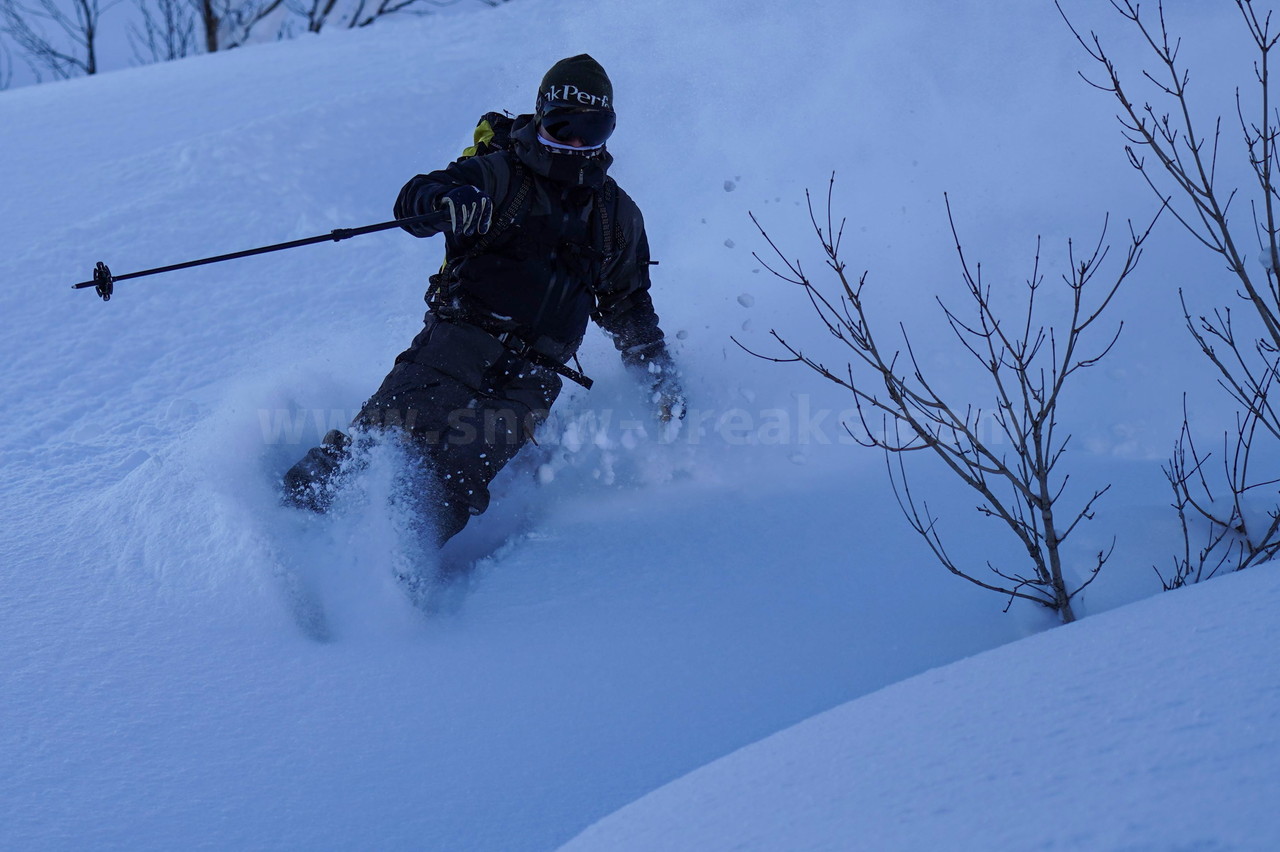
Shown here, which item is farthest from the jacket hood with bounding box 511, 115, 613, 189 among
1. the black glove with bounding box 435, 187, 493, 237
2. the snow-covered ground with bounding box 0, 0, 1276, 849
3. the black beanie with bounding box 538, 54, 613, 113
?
the snow-covered ground with bounding box 0, 0, 1276, 849

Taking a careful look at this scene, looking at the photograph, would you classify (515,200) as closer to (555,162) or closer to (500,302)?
(555,162)

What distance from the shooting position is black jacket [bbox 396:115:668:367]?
3.28m

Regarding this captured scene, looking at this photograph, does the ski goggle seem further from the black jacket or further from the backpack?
the backpack

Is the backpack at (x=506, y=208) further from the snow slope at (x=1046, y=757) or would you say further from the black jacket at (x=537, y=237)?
the snow slope at (x=1046, y=757)

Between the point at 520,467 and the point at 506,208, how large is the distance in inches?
42.0

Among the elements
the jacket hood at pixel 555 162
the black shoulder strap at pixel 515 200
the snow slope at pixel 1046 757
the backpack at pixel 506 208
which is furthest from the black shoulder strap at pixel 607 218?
the snow slope at pixel 1046 757

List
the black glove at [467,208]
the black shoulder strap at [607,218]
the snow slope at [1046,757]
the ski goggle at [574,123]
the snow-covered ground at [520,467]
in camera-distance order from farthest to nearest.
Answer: the black shoulder strap at [607,218]
the ski goggle at [574,123]
the black glove at [467,208]
the snow-covered ground at [520,467]
the snow slope at [1046,757]

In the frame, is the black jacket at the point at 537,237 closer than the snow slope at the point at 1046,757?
No

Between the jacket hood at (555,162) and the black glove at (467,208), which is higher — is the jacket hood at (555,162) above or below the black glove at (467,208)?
above

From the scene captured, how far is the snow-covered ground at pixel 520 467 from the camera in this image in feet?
7.82

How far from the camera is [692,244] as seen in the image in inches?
246

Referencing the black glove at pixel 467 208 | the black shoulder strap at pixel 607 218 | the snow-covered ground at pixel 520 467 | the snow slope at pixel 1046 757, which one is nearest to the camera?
the snow slope at pixel 1046 757

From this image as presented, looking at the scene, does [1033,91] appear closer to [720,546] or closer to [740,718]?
→ [720,546]

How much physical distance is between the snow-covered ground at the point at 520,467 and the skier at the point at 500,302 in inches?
6.8
